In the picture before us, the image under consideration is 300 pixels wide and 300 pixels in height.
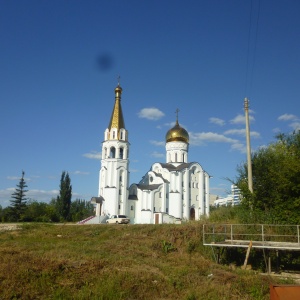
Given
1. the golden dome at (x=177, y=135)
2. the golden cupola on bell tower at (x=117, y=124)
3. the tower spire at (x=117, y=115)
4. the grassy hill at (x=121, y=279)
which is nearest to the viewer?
the grassy hill at (x=121, y=279)

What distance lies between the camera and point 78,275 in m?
11.3

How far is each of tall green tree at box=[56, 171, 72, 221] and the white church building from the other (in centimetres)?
780

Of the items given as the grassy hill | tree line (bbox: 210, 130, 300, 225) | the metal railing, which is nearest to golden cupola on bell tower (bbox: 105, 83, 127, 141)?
tree line (bbox: 210, 130, 300, 225)

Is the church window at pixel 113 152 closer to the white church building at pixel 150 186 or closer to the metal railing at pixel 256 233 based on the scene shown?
the white church building at pixel 150 186

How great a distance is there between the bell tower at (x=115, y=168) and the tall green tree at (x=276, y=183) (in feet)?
64.1

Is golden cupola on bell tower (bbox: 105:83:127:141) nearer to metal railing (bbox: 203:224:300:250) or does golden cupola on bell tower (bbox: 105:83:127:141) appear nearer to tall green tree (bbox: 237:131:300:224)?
tall green tree (bbox: 237:131:300:224)

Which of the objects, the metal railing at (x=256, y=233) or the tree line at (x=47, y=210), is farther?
the tree line at (x=47, y=210)

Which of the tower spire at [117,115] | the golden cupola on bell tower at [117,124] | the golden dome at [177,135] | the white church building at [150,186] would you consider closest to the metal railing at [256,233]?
the white church building at [150,186]

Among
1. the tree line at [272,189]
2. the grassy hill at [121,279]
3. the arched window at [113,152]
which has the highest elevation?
the arched window at [113,152]

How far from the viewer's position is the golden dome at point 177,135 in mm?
48031

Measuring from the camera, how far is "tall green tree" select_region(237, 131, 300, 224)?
59.0 feet

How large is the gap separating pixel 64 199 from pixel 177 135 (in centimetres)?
1920

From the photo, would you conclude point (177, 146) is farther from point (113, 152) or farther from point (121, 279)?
point (121, 279)

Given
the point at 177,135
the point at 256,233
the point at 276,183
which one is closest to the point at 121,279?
the point at 256,233
